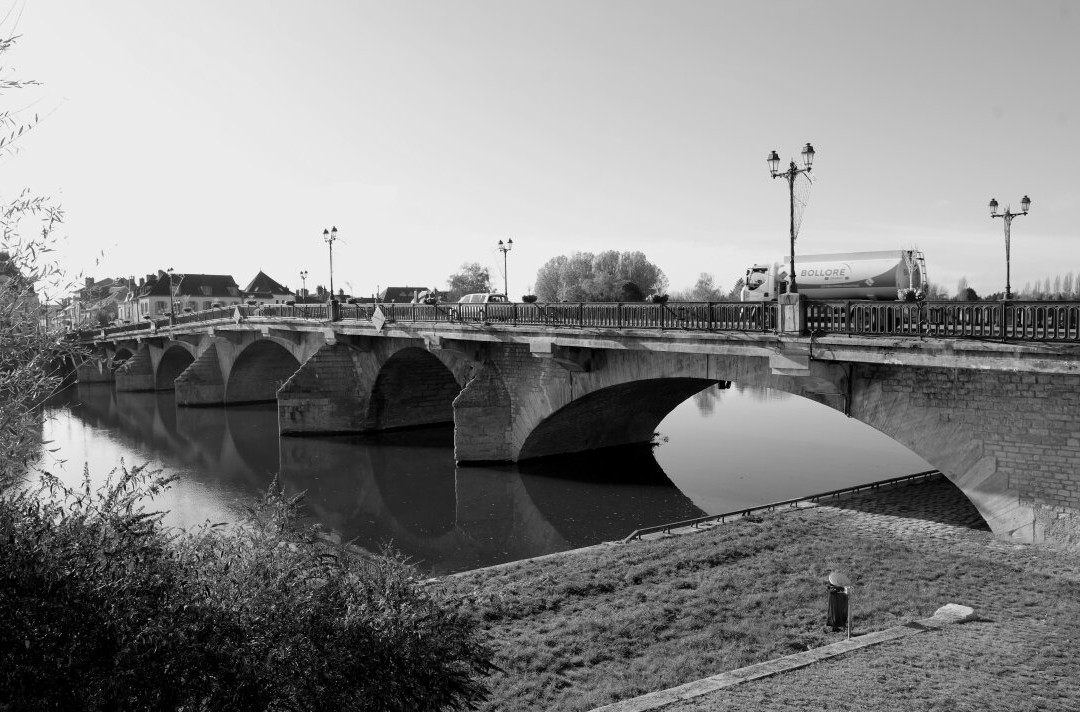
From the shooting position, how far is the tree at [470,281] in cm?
10712

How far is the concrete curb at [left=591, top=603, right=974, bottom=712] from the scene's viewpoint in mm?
7691

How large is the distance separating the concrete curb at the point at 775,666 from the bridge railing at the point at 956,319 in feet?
16.7

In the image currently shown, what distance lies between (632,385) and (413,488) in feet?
24.2

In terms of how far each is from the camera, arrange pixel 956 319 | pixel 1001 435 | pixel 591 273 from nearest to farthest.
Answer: pixel 956 319, pixel 1001 435, pixel 591 273

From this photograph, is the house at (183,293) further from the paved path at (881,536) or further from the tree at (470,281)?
the paved path at (881,536)

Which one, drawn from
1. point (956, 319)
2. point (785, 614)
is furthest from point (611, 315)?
point (785, 614)

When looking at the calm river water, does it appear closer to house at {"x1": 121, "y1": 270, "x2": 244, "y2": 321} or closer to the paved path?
the paved path

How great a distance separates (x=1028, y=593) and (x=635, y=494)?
12.4 meters

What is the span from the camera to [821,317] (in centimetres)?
1589

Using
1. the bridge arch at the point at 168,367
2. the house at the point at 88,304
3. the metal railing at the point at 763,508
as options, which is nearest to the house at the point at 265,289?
the bridge arch at the point at 168,367

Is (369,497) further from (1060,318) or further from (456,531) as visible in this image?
(1060,318)

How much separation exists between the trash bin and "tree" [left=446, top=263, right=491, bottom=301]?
9731 cm

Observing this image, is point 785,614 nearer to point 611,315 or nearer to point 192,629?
point 192,629

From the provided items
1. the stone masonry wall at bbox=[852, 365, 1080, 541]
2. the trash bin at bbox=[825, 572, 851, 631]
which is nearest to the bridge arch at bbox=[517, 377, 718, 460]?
the stone masonry wall at bbox=[852, 365, 1080, 541]
